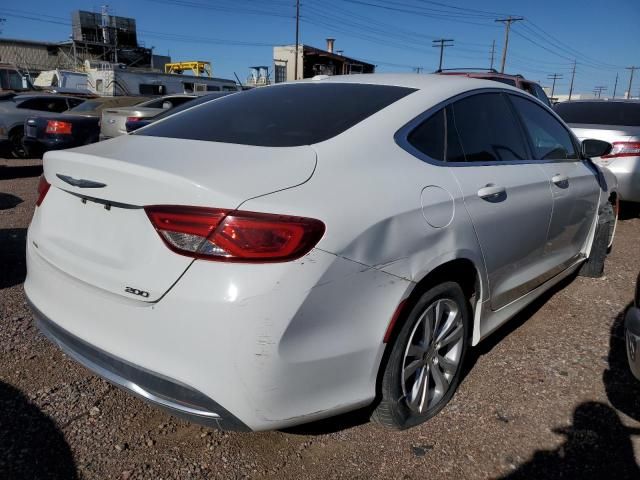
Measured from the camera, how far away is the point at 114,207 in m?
1.86

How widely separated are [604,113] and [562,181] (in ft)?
16.7

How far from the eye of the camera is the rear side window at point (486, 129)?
2611 mm

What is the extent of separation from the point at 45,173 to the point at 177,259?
1004 mm

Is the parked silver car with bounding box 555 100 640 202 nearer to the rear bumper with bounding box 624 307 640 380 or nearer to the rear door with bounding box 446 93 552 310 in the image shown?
the rear door with bounding box 446 93 552 310

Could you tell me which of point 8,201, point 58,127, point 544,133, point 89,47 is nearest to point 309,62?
point 89,47

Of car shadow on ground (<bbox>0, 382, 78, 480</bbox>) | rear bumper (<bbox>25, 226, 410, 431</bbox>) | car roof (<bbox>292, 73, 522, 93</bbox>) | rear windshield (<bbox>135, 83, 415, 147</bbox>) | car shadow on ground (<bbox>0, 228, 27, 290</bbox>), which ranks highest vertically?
car roof (<bbox>292, 73, 522, 93</bbox>)

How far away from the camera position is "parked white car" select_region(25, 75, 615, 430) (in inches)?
65.8

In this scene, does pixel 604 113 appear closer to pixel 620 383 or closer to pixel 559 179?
pixel 559 179

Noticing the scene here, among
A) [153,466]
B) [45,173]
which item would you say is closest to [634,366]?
[153,466]

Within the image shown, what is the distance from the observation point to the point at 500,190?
260cm

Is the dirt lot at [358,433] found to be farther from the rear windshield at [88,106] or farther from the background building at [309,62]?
the background building at [309,62]

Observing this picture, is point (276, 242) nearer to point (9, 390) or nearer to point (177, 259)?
point (177, 259)

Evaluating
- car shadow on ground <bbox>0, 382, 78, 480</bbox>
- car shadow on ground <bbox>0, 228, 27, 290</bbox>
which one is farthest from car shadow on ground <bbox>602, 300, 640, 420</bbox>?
car shadow on ground <bbox>0, 228, 27, 290</bbox>

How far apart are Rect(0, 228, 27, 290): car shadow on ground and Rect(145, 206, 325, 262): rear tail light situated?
2893 millimetres
